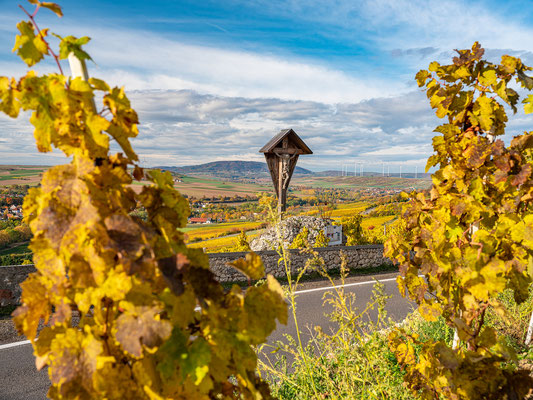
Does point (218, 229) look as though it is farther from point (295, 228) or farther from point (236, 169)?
point (236, 169)

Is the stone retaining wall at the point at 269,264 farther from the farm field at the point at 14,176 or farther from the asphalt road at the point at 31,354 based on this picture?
the farm field at the point at 14,176

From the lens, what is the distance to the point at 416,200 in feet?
7.47

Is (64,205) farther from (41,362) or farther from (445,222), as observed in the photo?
(445,222)

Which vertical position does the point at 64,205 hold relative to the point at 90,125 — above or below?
below

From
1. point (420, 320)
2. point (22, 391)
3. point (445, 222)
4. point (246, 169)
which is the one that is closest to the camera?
point (445, 222)

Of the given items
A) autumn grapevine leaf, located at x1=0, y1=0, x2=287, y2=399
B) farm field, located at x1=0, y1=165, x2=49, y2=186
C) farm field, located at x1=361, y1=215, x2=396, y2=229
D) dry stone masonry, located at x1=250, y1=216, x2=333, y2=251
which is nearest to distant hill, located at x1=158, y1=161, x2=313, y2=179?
farm field, located at x1=0, y1=165, x2=49, y2=186

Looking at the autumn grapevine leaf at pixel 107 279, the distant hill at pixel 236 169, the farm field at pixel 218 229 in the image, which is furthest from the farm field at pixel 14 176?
the distant hill at pixel 236 169

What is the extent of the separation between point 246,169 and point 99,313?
5207 inches

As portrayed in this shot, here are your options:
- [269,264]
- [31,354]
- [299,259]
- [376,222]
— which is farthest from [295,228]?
[376,222]

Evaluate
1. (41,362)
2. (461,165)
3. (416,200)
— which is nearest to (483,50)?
(461,165)

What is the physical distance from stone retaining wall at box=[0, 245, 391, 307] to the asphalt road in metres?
0.87

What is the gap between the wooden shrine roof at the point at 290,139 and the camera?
789 cm

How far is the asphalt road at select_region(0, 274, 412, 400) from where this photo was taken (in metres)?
3.63

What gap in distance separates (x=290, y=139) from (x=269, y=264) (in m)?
3.23
